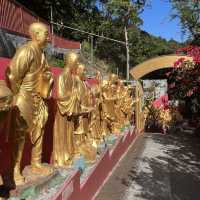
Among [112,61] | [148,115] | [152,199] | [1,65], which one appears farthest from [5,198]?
[112,61]

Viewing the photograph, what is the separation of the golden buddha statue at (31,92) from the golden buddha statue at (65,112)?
3.00 ft

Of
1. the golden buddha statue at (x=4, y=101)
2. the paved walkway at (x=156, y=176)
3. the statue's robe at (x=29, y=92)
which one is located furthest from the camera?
the paved walkway at (x=156, y=176)

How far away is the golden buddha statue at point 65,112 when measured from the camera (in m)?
6.42

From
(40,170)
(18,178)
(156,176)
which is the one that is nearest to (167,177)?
(156,176)

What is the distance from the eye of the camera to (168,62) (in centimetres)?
1845

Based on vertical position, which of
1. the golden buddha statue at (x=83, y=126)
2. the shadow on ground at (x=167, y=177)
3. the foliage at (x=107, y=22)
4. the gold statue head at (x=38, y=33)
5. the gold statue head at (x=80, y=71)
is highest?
the foliage at (x=107, y=22)

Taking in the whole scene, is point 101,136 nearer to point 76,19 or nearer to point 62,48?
point 62,48

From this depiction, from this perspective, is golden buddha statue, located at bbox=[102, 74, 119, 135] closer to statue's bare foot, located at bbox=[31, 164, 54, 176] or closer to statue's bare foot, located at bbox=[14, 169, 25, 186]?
statue's bare foot, located at bbox=[31, 164, 54, 176]

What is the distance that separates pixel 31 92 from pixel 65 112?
57.0 inches

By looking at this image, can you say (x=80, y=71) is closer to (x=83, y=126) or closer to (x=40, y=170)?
(x=83, y=126)

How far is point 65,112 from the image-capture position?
6.45 m

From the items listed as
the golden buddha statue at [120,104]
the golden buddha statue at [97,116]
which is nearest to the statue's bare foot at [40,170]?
the golden buddha statue at [97,116]

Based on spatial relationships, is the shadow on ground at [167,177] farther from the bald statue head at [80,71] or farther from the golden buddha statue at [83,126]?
the bald statue head at [80,71]

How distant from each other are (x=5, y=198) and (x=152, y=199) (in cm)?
262
